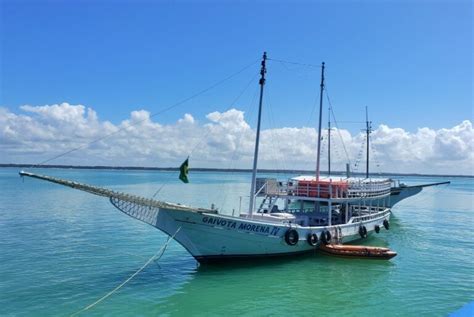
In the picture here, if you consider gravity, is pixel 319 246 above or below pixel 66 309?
above

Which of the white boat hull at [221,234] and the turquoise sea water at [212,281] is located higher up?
the white boat hull at [221,234]

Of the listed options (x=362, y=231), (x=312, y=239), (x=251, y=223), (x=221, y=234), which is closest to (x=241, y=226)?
(x=251, y=223)

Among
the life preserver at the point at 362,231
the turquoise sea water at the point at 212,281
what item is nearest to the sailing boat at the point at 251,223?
the life preserver at the point at 362,231

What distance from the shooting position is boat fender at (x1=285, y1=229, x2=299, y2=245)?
21688 millimetres

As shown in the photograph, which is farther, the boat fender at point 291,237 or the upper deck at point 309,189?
the upper deck at point 309,189

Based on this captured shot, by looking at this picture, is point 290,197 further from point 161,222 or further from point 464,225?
point 464,225

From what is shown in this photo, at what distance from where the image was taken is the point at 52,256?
2348cm

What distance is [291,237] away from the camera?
21781 millimetres

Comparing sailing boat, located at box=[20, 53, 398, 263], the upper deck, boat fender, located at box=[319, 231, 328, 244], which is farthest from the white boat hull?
the upper deck

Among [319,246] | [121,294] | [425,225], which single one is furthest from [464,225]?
[121,294]

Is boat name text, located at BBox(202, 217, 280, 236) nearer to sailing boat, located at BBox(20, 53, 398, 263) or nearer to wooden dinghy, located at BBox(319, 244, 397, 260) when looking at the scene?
sailing boat, located at BBox(20, 53, 398, 263)

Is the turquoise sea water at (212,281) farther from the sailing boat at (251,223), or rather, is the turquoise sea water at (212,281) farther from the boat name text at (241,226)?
the boat name text at (241,226)

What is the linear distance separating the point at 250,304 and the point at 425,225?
31955mm

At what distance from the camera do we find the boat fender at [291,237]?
2169 centimetres
